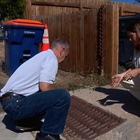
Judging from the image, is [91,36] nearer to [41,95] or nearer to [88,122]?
[88,122]

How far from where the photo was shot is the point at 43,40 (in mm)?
7391

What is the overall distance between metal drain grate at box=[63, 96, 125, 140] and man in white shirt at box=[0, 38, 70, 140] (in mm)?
399

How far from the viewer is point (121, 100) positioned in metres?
5.18

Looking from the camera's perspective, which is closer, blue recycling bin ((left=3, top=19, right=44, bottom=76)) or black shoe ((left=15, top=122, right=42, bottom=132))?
black shoe ((left=15, top=122, right=42, bottom=132))

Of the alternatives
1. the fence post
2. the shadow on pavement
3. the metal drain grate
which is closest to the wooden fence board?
the fence post

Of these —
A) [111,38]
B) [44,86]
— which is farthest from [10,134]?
[111,38]

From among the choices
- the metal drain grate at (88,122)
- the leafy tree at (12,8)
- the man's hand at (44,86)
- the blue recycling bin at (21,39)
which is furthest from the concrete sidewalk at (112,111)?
the leafy tree at (12,8)

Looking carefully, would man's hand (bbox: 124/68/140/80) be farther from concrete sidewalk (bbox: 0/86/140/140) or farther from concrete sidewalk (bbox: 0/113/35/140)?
concrete sidewalk (bbox: 0/113/35/140)

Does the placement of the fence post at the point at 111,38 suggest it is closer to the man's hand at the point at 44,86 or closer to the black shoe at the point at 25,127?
the black shoe at the point at 25,127

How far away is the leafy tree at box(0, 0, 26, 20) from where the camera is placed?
12922 millimetres

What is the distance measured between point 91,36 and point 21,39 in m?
1.59

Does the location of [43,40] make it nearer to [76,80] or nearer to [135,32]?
[76,80]

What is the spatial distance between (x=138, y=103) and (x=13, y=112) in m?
2.14

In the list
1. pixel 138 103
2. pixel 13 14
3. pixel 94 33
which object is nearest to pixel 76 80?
pixel 94 33
